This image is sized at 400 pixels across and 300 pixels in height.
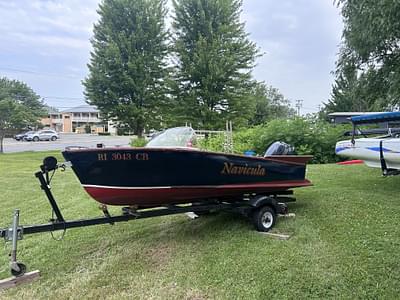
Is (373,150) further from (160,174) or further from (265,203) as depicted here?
(160,174)

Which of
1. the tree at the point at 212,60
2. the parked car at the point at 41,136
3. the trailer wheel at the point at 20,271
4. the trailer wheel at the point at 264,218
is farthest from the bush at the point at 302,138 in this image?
the parked car at the point at 41,136

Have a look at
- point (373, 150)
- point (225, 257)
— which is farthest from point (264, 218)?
point (373, 150)

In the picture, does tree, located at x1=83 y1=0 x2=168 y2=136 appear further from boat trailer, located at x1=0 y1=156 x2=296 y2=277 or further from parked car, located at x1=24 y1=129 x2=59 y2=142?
parked car, located at x1=24 y1=129 x2=59 y2=142

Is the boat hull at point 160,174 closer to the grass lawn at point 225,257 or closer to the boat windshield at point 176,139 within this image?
the boat windshield at point 176,139

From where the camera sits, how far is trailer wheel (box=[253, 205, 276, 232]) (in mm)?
4391

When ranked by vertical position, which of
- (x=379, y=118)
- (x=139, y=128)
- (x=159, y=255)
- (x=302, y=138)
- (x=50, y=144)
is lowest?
(x=50, y=144)

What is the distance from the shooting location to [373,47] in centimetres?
718

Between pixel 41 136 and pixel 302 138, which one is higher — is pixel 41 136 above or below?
below

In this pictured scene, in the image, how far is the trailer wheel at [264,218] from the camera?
4391 millimetres

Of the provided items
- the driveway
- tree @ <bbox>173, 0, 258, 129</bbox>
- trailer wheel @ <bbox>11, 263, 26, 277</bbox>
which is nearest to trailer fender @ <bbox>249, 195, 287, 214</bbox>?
trailer wheel @ <bbox>11, 263, 26, 277</bbox>

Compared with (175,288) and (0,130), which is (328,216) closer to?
(175,288)

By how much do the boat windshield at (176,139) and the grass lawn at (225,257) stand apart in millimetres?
1160

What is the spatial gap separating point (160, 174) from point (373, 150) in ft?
14.0

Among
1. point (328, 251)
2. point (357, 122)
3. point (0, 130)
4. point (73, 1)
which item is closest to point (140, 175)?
point (328, 251)
